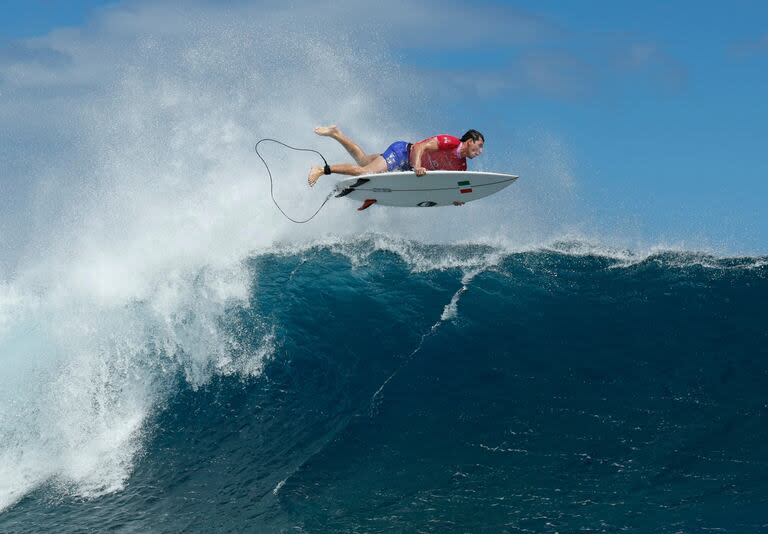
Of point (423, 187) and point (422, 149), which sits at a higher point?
point (422, 149)

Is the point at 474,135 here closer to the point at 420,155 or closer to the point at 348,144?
the point at 420,155

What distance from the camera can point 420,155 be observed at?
396 inches

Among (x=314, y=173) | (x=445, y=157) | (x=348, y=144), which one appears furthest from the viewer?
(x=445, y=157)

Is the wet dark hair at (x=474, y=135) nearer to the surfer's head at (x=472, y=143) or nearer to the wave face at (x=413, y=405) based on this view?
the surfer's head at (x=472, y=143)

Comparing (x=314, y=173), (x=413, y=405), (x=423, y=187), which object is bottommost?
(x=413, y=405)

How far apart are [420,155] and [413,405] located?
3500 mm

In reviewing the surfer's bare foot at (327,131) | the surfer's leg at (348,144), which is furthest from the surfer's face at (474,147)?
the surfer's bare foot at (327,131)

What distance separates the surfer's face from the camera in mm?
9984

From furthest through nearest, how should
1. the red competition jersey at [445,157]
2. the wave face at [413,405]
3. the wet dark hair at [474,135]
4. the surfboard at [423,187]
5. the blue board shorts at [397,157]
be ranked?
1. the blue board shorts at [397,157]
2. the surfboard at [423,187]
3. the red competition jersey at [445,157]
4. the wet dark hair at [474,135]
5. the wave face at [413,405]

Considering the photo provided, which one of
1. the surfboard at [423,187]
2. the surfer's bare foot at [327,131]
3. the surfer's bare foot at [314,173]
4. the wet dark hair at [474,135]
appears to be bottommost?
the surfboard at [423,187]

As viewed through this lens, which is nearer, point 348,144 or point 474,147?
point 474,147


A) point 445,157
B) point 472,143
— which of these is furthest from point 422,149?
point 472,143

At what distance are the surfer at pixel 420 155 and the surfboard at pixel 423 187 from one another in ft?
0.48

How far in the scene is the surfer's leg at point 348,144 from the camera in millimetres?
9664
